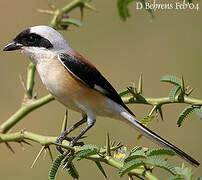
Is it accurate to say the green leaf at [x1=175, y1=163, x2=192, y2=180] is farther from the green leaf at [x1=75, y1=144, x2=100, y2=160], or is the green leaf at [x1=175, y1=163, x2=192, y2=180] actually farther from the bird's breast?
the bird's breast

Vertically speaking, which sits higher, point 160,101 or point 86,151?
point 160,101

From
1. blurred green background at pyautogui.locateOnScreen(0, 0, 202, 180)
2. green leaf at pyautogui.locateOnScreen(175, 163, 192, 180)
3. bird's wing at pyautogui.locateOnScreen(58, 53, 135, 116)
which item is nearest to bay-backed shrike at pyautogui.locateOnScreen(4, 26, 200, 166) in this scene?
bird's wing at pyautogui.locateOnScreen(58, 53, 135, 116)

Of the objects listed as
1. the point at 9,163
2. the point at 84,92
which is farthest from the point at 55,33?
the point at 9,163

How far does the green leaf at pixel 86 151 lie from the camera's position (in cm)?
200

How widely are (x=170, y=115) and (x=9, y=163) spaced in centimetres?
214

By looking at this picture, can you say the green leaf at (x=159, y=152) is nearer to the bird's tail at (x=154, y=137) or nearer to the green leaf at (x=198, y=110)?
the green leaf at (x=198, y=110)

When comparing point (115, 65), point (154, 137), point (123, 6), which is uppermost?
point (123, 6)

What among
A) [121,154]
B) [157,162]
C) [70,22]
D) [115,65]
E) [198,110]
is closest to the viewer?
[157,162]

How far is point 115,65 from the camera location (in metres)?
7.22

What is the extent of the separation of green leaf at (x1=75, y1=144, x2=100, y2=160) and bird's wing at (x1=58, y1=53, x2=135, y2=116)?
2.79 feet

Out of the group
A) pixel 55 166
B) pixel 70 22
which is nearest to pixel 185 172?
pixel 55 166

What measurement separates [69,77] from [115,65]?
14.4 ft

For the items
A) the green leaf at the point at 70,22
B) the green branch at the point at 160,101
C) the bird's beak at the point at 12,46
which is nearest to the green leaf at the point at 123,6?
the green branch at the point at 160,101

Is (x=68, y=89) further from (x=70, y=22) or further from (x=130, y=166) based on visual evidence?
(x=130, y=166)
